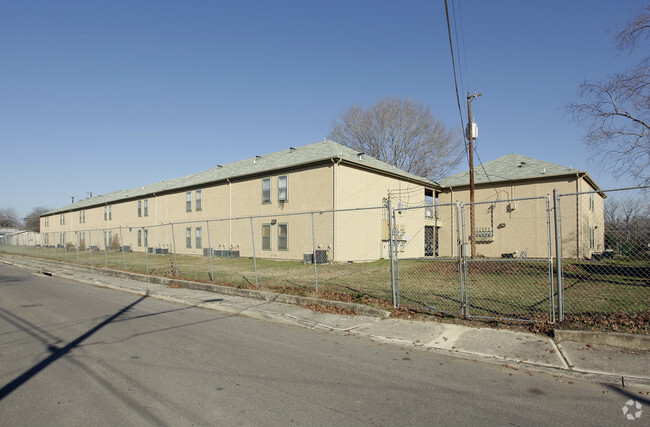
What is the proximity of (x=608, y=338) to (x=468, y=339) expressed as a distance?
192 centimetres

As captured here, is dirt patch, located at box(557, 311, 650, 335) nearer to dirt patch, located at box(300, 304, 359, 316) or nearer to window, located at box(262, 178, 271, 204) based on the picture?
dirt patch, located at box(300, 304, 359, 316)

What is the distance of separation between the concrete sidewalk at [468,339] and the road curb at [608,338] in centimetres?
1

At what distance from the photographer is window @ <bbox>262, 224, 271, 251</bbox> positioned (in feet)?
76.2

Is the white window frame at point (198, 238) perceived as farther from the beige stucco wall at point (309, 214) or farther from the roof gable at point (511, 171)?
the roof gable at point (511, 171)

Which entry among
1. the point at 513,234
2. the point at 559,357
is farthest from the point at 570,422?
the point at 513,234

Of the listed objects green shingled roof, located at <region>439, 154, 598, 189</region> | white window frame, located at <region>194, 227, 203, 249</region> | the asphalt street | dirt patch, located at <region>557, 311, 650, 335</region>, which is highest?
green shingled roof, located at <region>439, 154, 598, 189</region>

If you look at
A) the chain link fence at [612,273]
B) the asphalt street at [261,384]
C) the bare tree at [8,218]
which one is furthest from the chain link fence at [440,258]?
the bare tree at [8,218]

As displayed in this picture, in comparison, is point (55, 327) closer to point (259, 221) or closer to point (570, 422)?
point (570, 422)

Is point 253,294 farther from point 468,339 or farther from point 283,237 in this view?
point 283,237

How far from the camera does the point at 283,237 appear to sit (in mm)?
22516

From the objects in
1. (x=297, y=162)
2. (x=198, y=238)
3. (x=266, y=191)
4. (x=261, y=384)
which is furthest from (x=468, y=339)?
(x=198, y=238)

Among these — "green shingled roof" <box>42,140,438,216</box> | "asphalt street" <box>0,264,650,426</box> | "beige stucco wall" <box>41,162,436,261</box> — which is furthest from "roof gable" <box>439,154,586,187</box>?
"asphalt street" <box>0,264,650,426</box>

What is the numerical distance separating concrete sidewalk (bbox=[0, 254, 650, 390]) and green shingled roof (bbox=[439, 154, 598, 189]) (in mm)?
21054

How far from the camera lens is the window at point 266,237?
23234 mm
